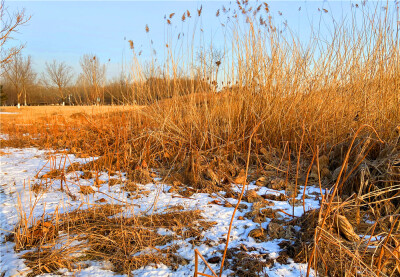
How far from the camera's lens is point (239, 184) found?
2045 mm

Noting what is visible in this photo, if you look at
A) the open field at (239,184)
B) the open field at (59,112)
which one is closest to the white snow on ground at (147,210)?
the open field at (239,184)

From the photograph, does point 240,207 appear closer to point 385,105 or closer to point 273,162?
point 273,162

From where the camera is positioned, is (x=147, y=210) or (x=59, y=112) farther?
(x=59, y=112)

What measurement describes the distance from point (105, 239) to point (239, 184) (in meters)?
1.15

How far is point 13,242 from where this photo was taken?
4.23 ft

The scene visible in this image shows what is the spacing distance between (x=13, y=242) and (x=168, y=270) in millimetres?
880

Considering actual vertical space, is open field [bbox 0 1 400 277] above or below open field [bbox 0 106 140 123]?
below

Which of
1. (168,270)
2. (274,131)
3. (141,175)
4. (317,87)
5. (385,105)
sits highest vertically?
(317,87)

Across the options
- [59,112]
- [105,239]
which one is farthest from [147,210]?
[59,112]

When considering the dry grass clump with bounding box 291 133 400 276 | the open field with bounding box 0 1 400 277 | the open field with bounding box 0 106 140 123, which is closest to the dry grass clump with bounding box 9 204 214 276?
the open field with bounding box 0 1 400 277

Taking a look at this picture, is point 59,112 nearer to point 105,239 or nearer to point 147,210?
point 147,210

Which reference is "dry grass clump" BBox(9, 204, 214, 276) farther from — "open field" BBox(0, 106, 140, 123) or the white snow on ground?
"open field" BBox(0, 106, 140, 123)

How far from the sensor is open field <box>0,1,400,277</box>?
3.62ft

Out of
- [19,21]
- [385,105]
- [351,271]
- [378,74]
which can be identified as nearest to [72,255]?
[351,271]
